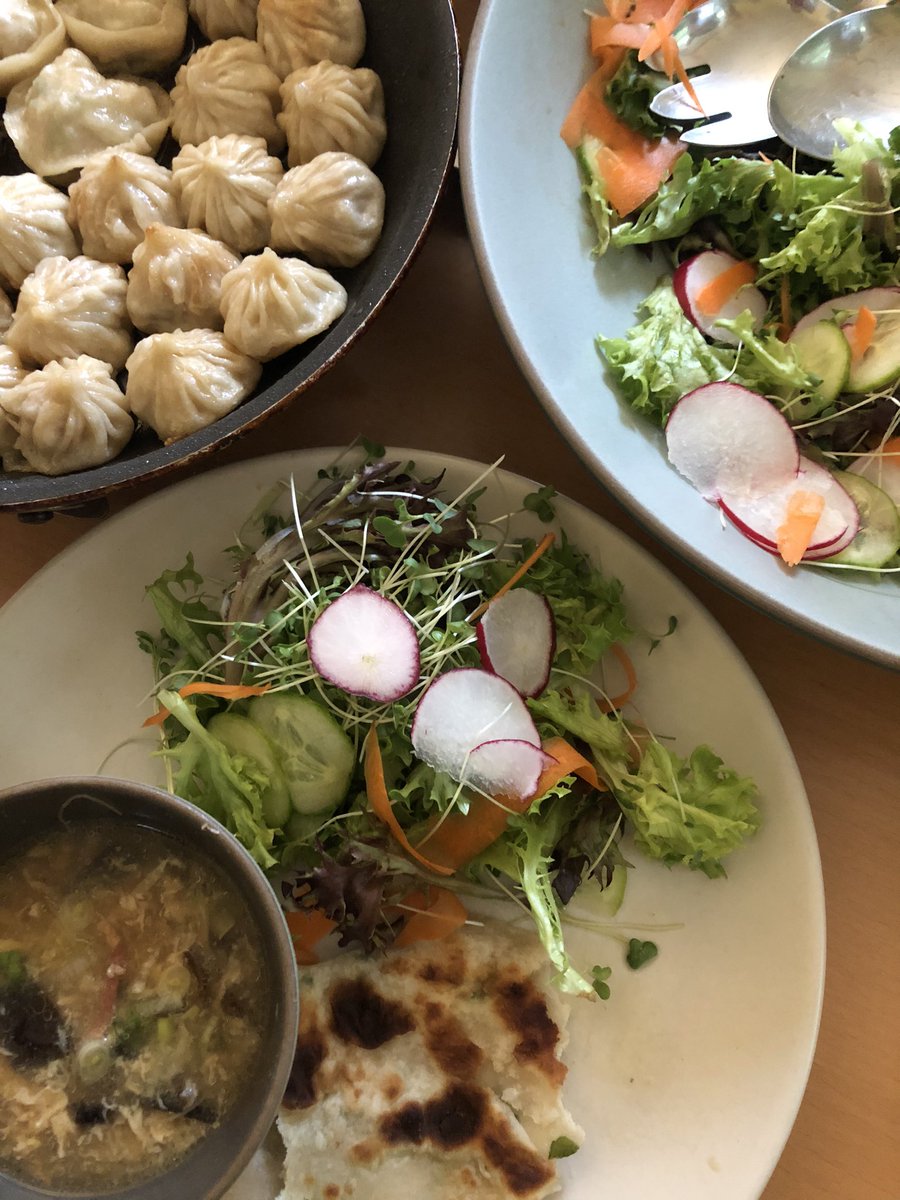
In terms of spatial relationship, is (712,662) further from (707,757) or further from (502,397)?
(502,397)

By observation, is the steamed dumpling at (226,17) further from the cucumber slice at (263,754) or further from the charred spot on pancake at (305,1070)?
the charred spot on pancake at (305,1070)

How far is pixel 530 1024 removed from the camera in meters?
1.12

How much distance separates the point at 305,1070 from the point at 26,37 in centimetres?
145

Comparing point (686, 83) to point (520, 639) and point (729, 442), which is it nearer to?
point (729, 442)

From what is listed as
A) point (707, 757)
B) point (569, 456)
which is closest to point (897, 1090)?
point (707, 757)

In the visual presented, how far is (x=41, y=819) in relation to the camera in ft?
3.34

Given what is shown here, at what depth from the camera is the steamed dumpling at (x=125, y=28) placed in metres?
1.29

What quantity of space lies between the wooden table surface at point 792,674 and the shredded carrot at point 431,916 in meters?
0.49

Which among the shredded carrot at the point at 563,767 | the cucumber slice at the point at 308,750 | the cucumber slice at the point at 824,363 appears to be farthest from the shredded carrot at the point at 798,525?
the cucumber slice at the point at 308,750

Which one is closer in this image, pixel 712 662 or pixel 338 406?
pixel 712 662

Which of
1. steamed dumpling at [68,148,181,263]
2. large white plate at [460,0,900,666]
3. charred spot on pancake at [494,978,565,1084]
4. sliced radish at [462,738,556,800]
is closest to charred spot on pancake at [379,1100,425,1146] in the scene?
charred spot on pancake at [494,978,565,1084]

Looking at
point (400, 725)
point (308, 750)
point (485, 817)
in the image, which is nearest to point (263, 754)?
point (308, 750)

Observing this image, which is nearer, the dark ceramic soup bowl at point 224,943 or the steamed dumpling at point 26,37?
the dark ceramic soup bowl at point 224,943

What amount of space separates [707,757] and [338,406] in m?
0.72
